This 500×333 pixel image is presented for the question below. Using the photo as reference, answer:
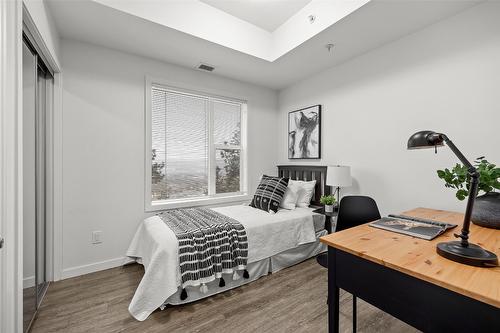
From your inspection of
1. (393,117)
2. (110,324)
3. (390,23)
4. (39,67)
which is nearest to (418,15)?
(390,23)

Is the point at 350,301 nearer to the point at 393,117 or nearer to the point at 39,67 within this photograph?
the point at 393,117

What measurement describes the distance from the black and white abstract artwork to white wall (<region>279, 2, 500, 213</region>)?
0.46 ft

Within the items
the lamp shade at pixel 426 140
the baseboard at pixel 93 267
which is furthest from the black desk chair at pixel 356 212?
the baseboard at pixel 93 267

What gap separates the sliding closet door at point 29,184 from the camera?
5.32 ft

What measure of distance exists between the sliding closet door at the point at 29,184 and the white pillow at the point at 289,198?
8.25ft

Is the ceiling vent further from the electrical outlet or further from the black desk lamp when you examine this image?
the black desk lamp

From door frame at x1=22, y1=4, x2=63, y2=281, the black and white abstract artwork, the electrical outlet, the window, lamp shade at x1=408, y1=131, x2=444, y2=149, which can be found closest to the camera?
lamp shade at x1=408, y1=131, x2=444, y2=149

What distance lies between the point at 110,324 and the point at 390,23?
11.7ft

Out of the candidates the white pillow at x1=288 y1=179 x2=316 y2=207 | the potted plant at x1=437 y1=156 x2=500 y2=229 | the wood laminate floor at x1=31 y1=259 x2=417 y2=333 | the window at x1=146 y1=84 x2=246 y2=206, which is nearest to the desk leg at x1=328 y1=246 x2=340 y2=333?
the wood laminate floor at x1=31 y1=259 x2=417 y2=333

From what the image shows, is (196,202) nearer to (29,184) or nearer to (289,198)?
(289,198)

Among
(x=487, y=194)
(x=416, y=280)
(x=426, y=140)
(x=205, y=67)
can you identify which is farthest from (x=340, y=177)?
(x=205, y=67)

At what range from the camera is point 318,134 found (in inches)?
131

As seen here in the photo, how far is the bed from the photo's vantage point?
179 cm

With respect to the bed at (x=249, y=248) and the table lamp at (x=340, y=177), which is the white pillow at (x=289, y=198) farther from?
the table lamp at (x=340, y=177)
